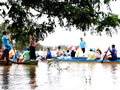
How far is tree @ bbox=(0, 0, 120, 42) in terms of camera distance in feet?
26.2

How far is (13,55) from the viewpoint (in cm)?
2528

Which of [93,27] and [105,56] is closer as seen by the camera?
[93,27]

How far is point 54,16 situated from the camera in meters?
9.00

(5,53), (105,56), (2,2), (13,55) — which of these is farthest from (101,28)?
(13,55)

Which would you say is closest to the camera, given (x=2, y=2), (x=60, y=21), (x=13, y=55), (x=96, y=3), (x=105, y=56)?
(x=96, y=3)

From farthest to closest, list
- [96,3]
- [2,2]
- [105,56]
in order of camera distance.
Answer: [105,56] → [2,2] → [96,3]

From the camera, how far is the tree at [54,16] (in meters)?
8.00

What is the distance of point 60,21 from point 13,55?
1676 centimetres

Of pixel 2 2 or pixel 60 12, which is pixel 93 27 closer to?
pixel 60 12

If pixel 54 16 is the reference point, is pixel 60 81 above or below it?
below

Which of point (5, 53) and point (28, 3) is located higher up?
point (28, 3)

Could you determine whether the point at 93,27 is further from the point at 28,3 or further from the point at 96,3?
the point at 28,3

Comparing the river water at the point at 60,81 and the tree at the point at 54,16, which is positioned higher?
the tree at the point at 54,16

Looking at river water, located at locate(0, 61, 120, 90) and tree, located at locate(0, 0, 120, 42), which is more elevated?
tree, located at locate(0, 0, 120, 42)
